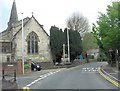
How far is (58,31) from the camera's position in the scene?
4222 cm

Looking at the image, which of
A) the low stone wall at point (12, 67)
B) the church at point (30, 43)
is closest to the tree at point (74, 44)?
the church at point (30, 43)

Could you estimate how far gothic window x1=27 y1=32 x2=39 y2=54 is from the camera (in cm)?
3938

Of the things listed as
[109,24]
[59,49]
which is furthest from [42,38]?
[109,24]

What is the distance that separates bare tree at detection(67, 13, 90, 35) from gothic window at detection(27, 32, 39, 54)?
44.4 feet

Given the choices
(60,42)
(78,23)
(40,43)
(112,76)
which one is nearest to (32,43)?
(40,43)

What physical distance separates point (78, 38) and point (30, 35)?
12765mm

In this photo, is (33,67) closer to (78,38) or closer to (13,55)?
(13,55)

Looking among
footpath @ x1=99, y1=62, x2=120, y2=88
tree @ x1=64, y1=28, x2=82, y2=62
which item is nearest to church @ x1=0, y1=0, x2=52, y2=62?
tree @ x1=64, y1=28, x2=82, y2=62

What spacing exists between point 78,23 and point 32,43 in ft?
55.7

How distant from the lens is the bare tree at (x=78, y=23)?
49625 millimetres

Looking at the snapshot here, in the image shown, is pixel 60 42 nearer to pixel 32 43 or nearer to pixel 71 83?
pixel 32 43

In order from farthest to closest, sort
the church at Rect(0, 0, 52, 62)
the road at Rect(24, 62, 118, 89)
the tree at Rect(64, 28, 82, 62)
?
1. the tree at Rect(64, 28, 82, 62)
2. the church at Rect(0, 0, 52, 62)
3. the road at Rect(24, 62, 118, 89)

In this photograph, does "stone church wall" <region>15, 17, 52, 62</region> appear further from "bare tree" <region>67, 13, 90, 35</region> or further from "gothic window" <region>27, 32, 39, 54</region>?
"bare tree" <region>67, 13, 90, 35</region>

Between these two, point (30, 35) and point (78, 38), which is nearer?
point (30, 35)
